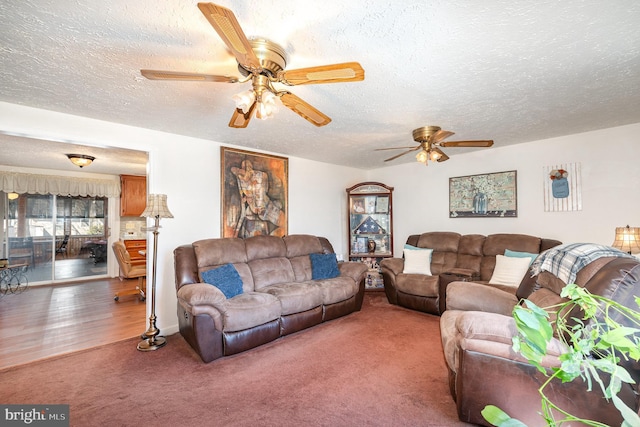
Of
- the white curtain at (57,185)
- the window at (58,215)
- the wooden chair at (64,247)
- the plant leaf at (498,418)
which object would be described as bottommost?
the wooden chair at (64,247)

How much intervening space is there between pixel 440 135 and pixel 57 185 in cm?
710

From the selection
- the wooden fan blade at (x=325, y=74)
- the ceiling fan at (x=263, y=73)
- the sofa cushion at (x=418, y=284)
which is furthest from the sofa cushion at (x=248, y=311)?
the wooden fan blade at (x=325, y=74)

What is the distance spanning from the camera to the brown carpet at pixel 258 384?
1885 mm

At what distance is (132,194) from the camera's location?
6023 mm

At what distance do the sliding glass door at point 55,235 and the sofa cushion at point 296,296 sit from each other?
5342 millimetres

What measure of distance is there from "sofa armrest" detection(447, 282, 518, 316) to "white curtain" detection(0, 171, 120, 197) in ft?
22.9

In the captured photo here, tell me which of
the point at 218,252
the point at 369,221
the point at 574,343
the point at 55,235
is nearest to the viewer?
the point at 574,343

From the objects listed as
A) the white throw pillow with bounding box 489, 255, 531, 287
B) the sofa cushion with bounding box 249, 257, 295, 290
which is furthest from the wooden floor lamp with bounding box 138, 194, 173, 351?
the white throw pillow with bounding box 489, 255, 531, 287

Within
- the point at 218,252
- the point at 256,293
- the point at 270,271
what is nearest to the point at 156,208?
the point at 218,252

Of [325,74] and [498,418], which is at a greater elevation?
[325,74]

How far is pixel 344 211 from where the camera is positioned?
5562 millimetres

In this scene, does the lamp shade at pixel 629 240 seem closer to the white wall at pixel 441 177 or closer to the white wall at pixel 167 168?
the white wall at pixel 441 177

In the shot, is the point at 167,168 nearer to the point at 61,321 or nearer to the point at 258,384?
the point at 61,321

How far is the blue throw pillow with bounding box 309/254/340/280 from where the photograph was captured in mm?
3928
